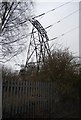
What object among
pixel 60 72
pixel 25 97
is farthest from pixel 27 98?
pixel 60 72

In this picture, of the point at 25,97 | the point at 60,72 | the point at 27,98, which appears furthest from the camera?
the point at 60,72

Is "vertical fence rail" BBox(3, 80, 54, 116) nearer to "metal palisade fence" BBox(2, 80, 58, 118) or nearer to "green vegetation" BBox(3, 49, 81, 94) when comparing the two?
"metal palisade fence" BBox(2, 80, 58, 118)

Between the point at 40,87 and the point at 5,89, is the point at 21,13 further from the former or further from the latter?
the point at 5,89

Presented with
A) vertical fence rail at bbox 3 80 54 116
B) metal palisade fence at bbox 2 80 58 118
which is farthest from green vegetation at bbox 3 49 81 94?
vertical fence rail at bbox 3 80 54 116

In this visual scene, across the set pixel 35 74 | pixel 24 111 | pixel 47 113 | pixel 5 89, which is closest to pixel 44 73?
pixel 35 74

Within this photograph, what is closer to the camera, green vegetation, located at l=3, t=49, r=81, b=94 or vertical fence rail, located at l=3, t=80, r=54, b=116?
vertical fence rail, located at l=3, t=80, r=54, b=116

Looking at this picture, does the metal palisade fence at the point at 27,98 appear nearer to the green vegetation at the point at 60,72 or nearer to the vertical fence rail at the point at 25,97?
the vertical fence rail at the point at 25,97

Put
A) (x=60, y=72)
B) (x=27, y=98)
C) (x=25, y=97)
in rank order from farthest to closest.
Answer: (x=60, y=72), (x=27, y=98), (x=25, y=97)

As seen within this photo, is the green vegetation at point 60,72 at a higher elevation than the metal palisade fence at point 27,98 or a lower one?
higher

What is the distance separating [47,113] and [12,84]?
304cm

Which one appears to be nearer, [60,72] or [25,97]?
[25,97]

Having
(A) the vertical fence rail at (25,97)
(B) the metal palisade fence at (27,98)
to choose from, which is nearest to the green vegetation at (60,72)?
(B) the metal palisade fence at (27,98)

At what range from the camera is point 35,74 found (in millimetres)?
13719

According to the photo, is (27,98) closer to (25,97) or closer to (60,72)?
(25,97)
